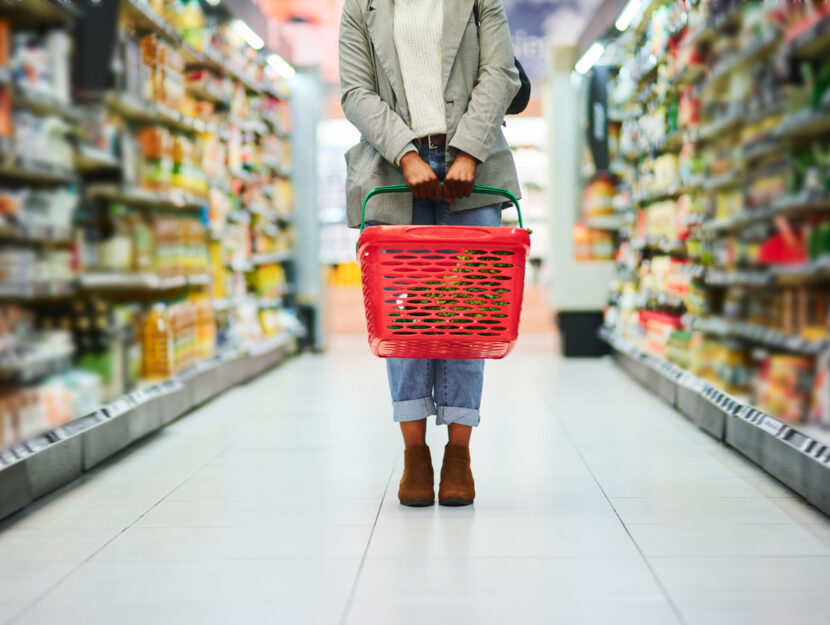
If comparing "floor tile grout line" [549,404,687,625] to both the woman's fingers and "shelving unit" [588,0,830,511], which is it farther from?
the woman's fingers

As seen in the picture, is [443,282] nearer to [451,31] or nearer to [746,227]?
[451,31]

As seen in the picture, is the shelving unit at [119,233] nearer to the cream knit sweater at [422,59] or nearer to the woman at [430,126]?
the woman at [430,126]

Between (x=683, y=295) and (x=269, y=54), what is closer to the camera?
(x=683, y=295)

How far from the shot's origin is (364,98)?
220 cm

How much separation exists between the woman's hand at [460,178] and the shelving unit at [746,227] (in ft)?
2.92

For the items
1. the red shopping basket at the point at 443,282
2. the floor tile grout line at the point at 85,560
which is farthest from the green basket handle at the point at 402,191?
the floor tile grout line at the point at 85,560

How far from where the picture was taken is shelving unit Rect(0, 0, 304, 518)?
259 cm

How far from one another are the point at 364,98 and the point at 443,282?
1.97 ft

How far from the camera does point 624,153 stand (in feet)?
19.6

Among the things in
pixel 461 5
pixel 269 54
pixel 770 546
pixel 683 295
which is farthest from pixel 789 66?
pixel 269 54

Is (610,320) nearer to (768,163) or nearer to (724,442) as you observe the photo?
(724,442)

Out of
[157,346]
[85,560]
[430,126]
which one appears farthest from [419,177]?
[157,346]

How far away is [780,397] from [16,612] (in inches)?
84.4

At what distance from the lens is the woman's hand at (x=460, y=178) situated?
2.04 m
